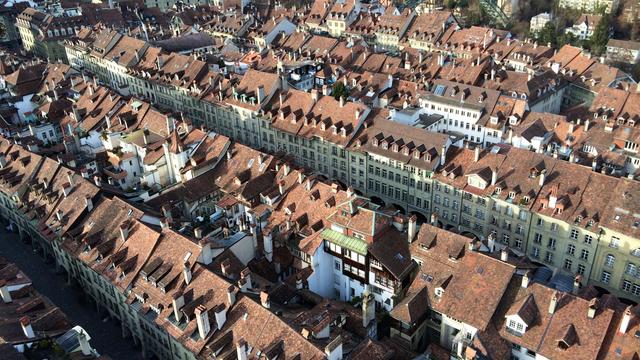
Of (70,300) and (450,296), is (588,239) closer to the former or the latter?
Result: (450,296)

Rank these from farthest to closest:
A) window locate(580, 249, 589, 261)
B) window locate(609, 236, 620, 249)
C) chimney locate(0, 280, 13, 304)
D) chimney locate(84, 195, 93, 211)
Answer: window locate(580, 249, 589, 261) → chimney locate(84, 195, 93, 211) → window locate(609, 236, 620, 249) → chimney locate(0, 280, 13, 304)

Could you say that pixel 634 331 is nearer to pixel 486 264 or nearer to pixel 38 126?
pixel 486 264

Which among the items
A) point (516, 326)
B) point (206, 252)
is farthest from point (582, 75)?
point (206, 252)

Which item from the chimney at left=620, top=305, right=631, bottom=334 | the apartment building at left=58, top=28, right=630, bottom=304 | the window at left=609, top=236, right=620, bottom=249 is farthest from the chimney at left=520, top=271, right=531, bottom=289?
the window at left=609, top=236, right=620, bottom=249

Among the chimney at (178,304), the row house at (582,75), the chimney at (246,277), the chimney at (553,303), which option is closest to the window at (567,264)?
the chimney at (553,303)

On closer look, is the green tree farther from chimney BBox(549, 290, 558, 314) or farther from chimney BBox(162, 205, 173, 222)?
chimney BBox(162, 205, 173, 222)

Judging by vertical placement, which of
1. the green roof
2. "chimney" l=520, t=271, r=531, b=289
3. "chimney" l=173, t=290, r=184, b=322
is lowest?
"chimney" l=173, t=290, r=184, b=322
